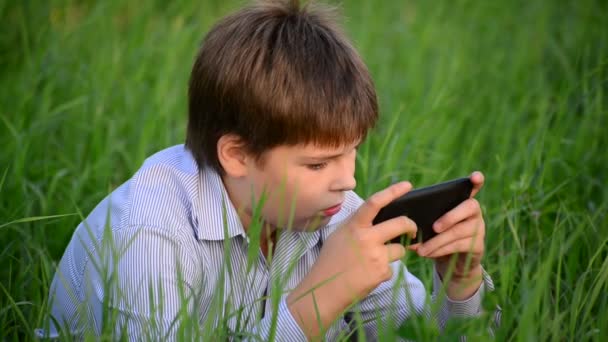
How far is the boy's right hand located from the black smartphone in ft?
0.19

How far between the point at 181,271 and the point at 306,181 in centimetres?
37

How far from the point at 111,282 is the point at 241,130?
22.7 inches

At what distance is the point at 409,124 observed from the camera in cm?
349

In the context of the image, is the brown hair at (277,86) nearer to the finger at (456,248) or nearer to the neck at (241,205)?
the neck at (241,205)

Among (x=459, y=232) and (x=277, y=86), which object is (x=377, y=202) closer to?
(x=459, y=232)

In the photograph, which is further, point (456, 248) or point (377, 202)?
point (456, 248)

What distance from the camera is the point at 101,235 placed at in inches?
84.1

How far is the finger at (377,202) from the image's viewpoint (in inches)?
72.5

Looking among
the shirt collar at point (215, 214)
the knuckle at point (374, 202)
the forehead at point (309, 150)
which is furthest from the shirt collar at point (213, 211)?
the knuckle at point (374, 202)

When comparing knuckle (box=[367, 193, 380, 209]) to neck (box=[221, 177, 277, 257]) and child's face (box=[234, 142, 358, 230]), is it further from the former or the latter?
neck (box=[221, 177, 277, 257])

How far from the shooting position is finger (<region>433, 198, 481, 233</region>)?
6.69 ft

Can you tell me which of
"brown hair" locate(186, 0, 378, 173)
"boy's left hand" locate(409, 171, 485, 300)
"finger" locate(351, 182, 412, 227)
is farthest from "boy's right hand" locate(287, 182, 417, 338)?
"brown hair" locate(186, 0, 378, 173)

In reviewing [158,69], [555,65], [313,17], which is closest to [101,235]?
[313,17]

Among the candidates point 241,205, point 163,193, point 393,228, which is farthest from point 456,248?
point 163,193
